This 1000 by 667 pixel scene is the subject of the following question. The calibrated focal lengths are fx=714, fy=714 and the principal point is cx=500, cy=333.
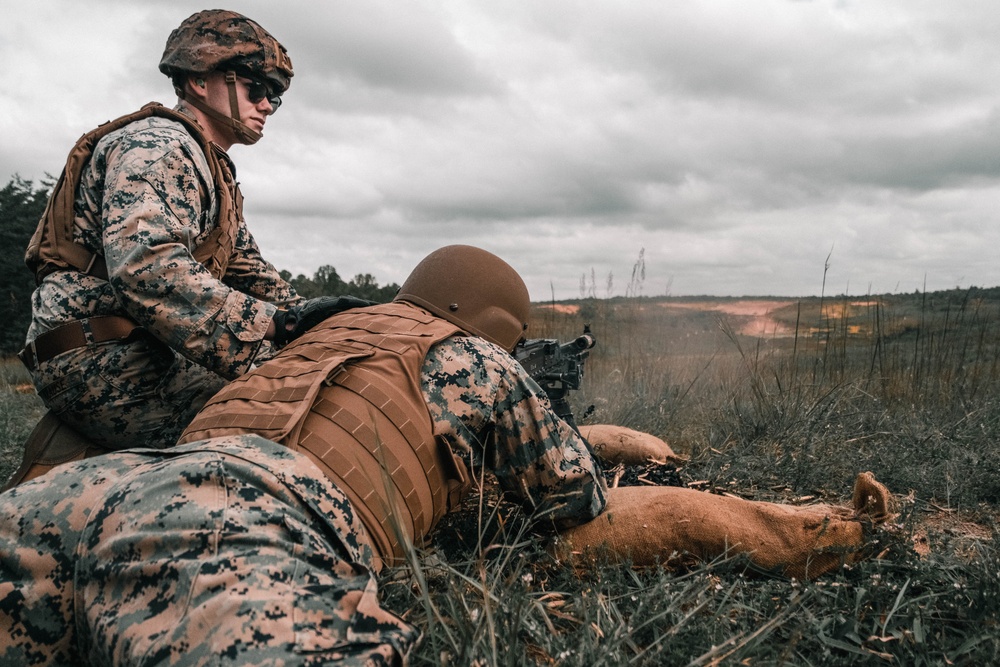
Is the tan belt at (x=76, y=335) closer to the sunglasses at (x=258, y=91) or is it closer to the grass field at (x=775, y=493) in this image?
the sunglasses at (x=258, y=91)

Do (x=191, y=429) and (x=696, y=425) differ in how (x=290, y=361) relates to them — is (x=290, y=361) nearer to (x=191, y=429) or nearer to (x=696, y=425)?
(x=191, y=429)

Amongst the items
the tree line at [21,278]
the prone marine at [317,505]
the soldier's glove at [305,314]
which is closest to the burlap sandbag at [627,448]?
the prone marine at [317,505]

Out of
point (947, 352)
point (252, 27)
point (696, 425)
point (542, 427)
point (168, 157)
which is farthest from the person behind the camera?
point (947, 352)

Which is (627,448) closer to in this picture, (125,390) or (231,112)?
(125,390)

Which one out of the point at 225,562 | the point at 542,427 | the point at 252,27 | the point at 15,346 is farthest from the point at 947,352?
the point at 15,346

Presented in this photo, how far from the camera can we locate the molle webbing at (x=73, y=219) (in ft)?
10.0

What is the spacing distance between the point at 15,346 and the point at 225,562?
22.4 metres

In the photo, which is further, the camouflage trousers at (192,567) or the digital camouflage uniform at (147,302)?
the digital camouflage uniform at (147,302)

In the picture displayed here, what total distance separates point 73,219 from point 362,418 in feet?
6.35

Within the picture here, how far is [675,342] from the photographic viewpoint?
7992 mm

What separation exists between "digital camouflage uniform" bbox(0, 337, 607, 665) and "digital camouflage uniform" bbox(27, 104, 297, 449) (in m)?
1.01

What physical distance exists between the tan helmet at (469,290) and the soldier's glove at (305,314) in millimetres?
230

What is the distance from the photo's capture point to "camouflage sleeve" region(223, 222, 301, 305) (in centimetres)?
391

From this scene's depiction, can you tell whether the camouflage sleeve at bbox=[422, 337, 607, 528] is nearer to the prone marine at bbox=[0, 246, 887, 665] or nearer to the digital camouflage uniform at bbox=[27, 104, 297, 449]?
the prone marine at bbox=[0, 246, 887, 665]
